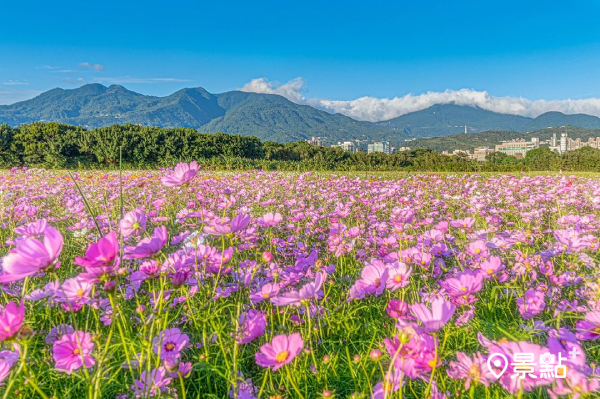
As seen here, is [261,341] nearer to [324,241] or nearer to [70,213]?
[324,241]

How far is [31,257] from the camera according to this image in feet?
→ 1.88

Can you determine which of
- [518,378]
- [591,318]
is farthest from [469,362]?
[591,318]

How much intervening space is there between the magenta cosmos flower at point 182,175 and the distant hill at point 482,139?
12185 cm

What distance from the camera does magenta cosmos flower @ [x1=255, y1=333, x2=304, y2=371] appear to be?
0.67 metres

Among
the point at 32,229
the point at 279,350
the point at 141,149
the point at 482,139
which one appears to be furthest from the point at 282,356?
the point at 482,139

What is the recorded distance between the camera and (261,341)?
1.13 meters

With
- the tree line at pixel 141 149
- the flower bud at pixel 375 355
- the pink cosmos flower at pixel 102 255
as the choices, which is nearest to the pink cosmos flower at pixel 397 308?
the flower bud at pixel 375 355

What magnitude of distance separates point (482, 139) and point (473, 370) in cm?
16345

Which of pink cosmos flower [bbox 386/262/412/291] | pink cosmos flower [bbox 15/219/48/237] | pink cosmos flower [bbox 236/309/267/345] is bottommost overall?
pink cosmos flower [bbox 236/309/267/345]

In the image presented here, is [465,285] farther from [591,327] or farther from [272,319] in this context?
[272,319]

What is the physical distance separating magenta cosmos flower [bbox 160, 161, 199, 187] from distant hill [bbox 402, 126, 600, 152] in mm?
121853

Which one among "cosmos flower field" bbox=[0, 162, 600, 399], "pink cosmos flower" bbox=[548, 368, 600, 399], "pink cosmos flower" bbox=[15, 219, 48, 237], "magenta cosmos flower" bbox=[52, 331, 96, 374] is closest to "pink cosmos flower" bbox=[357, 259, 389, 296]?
"cosmos flower field" bbox=[0, 162, 600, 399]

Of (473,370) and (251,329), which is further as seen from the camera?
(251,329)

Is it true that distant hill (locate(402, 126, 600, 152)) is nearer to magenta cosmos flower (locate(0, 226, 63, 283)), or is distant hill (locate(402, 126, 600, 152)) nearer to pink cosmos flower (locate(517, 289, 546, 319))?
pink cosmos flower (locate(517, 289, 546, 319))
